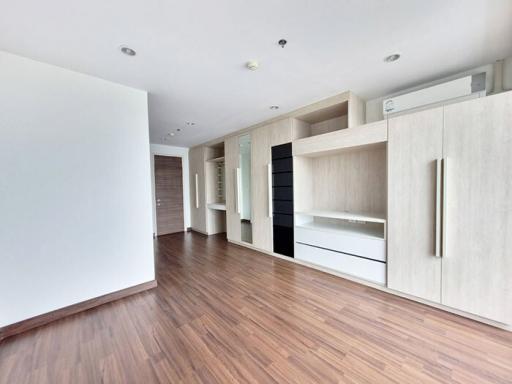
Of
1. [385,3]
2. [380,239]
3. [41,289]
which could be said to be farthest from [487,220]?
[41,289]

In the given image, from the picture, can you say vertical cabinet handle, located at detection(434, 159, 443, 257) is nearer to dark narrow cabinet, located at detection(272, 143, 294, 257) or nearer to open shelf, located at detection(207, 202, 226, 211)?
dark narrow cabinet, located at detection(272, 143, 294, 257)

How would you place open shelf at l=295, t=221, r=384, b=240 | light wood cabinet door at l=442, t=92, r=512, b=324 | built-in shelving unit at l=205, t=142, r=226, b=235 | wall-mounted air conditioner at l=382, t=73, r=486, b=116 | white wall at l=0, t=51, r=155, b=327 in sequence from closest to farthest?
light wood cabinet door at l=442, t=92, r=512, b=324
white wall at l=0, t=51, r=155, b=327
wall-mounted air conditioner at l=382, t=73, r=486, b=116
open shelf at l=295, t=221, r=384, b=240
built-in shelving unit at l=205, t=142, r=226, b=235

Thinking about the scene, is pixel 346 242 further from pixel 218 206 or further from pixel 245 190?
pixel 218 206

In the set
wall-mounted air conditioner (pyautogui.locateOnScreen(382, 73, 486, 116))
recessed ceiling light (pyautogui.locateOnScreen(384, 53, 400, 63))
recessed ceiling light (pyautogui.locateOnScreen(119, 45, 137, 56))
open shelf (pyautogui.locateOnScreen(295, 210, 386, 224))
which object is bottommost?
open shelf (pyautogui.locateOnScreen(295, 210, 386, 224))

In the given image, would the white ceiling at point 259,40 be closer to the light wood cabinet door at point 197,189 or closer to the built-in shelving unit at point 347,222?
the built-in shelving unit at point 347,222

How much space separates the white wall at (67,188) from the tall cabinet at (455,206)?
3.13 meters

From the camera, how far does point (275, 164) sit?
144 inches

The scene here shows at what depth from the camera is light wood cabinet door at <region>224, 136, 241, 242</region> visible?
4.52 m

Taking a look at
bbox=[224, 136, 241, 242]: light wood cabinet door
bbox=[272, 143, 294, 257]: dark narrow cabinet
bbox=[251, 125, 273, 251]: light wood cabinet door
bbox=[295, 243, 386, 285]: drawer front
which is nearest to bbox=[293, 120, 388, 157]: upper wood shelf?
bbox=[272, 143, 294, 257]: dark narrow cabinet

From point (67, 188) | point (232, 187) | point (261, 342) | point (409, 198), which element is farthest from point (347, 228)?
point (67, 188)

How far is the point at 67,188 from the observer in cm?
209

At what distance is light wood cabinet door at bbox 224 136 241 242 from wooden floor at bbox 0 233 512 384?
2164mm

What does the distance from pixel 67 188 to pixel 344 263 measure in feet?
11.4

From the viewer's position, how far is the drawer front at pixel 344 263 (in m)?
2.46
